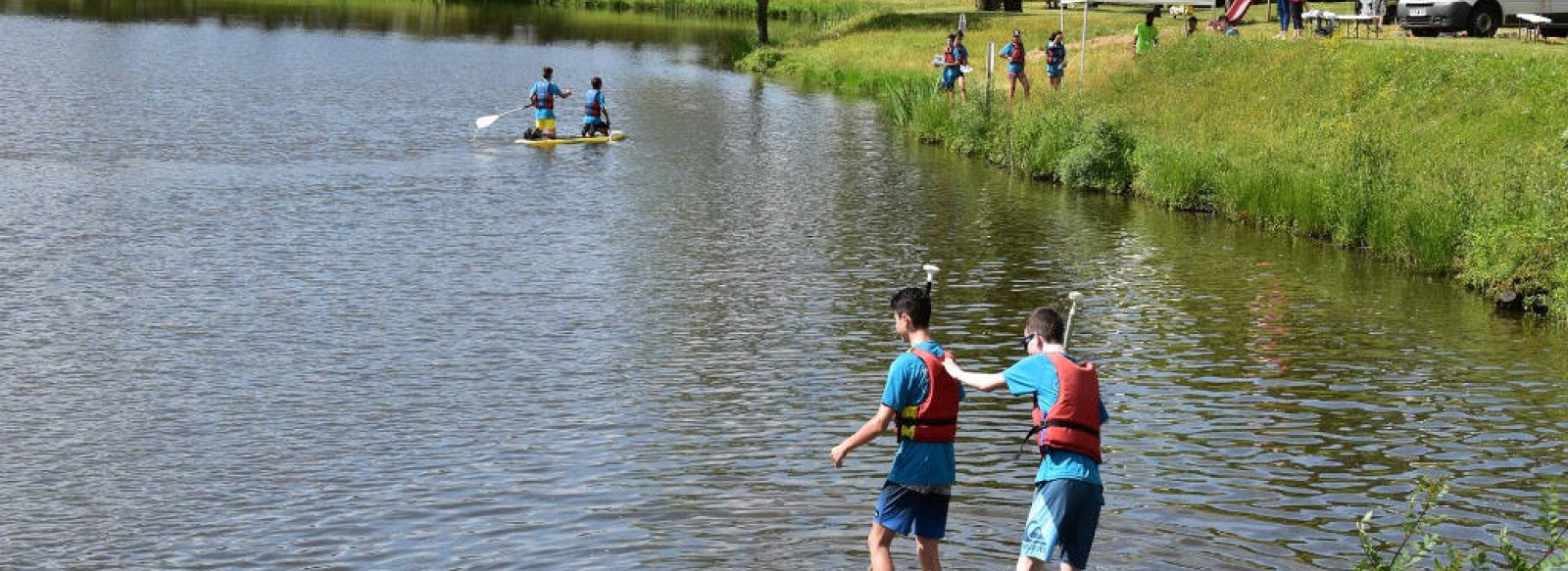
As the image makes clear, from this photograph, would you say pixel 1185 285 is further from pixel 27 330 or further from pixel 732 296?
pixel 27 330

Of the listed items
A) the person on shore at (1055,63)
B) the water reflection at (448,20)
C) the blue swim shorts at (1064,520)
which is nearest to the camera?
the blue swim shorts at (1064,520)

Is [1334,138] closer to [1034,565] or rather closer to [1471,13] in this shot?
[1471,13]

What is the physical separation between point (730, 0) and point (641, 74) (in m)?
38.7

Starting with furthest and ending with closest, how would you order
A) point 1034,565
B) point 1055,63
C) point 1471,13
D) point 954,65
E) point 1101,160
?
point 954,65 < point 1055,63 < point 1471,13 < point 1101,160 < point 1034,565

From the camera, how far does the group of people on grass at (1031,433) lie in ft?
33.9

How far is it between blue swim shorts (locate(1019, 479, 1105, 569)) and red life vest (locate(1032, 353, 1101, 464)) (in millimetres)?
221

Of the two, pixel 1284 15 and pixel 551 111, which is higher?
pixel 1284 15

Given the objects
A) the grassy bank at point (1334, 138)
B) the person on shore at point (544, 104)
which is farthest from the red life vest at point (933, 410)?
the person on shore at point (544, 104)

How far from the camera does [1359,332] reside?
22766 millimetres

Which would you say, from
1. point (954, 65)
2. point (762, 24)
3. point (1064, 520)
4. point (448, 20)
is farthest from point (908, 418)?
point (448, 20)

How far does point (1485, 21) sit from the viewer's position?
4594 cm

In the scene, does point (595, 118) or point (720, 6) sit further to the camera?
point (720, 6)

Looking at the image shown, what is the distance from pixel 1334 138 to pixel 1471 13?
14.0 meters

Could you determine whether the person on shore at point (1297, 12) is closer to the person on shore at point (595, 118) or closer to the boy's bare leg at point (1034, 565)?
the person on shore at point (595, 118)
